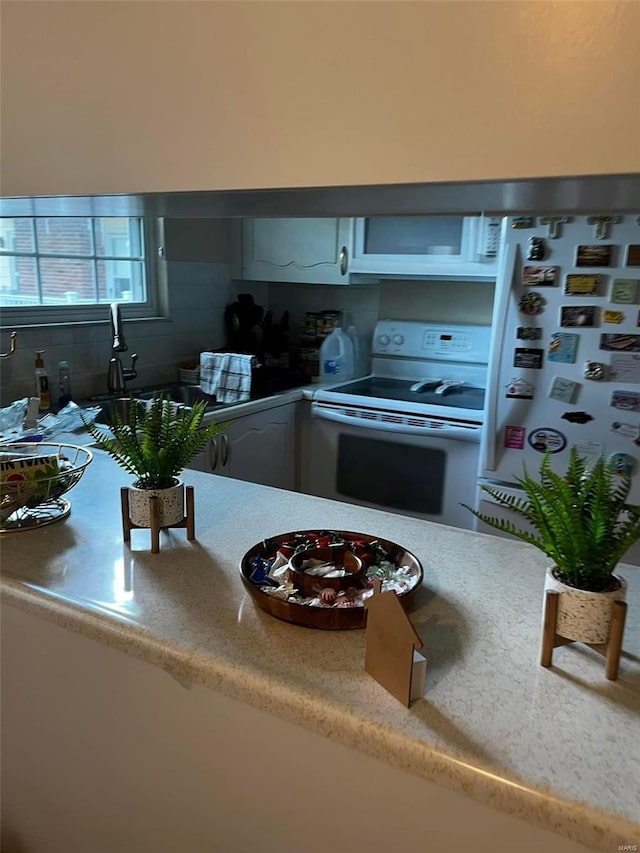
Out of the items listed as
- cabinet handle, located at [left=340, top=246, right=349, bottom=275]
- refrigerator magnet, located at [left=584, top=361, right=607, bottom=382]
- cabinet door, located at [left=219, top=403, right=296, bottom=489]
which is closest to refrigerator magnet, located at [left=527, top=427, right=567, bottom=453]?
refrigerator magnet, located at [left=584, top=361, right=607, bottom=382]

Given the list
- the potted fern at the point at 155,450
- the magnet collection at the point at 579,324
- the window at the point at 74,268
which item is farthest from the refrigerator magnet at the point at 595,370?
the window at the point at 74,268

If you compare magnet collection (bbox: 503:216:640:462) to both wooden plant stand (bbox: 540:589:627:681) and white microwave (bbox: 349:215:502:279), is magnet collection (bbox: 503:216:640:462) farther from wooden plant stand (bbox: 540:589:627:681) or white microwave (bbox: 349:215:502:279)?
wooden plant stand (bbox: 540:589:627:681)

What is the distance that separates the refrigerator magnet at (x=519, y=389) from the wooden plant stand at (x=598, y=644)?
1.58 meters

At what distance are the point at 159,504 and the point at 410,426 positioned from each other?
1.73 meters

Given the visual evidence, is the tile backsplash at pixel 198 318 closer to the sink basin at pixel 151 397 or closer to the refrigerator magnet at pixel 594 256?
the sink basin at pixel 151 397

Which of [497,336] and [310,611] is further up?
[497,336]

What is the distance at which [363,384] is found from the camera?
3.20 meters

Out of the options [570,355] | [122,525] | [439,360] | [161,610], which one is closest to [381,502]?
[439,360]

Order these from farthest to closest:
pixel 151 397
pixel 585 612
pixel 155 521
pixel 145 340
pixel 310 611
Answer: pixel 145 340 < pixel 151 397 < pixel 155 521 < pixel 310 611 < pixel 585 612

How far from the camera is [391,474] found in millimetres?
2840

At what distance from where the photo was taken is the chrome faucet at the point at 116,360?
2668 mm

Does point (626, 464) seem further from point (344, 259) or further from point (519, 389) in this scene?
point (344, 259)

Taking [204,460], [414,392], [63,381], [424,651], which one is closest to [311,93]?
[424,651]

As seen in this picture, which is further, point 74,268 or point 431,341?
point 431,341
